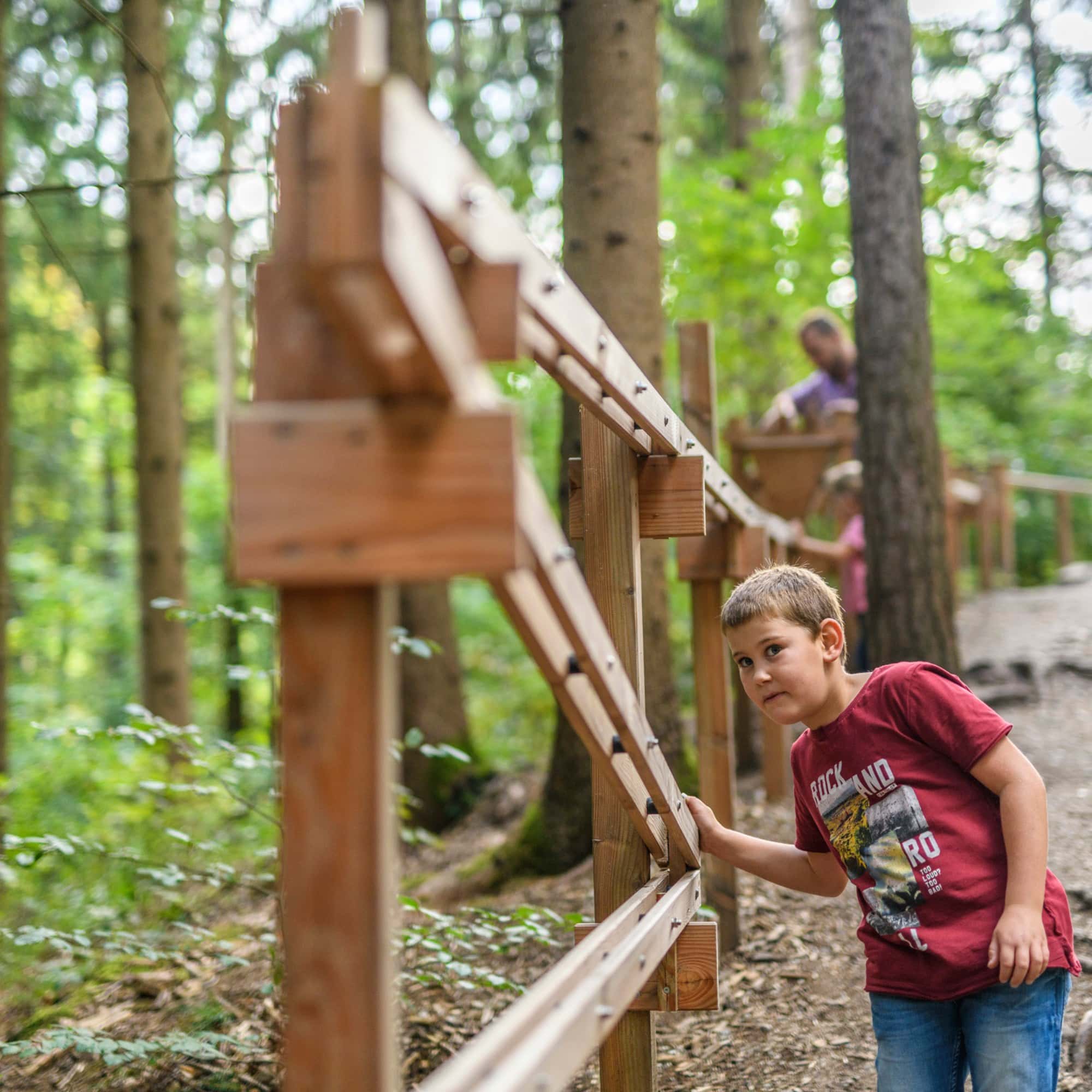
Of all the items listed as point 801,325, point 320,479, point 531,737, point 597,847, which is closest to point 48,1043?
point 597,847

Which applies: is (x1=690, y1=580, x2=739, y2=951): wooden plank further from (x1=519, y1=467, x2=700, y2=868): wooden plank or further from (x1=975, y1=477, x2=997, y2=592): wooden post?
(x1=975, y1=477, x2=997, y2=592): wooden post

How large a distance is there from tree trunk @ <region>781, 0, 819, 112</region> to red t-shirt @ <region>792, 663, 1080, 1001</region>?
11140 mm

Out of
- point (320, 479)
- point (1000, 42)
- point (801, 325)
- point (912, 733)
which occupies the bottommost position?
point (912, 733)

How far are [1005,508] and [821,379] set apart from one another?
5.92 meters

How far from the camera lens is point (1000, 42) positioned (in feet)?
55.7

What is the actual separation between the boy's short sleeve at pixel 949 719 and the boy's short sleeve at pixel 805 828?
374 mm

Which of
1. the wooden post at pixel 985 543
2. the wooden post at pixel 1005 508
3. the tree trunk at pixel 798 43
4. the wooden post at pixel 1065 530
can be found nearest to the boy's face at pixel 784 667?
the wooden post at pixel 985 543

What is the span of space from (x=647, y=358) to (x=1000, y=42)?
51.2 feet

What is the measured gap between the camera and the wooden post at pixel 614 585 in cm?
249

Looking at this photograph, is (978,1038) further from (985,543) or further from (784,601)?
(985,543)

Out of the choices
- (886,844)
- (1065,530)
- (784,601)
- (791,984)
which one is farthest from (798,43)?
(886,844)

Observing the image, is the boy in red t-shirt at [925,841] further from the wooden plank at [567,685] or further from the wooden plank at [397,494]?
the wooden plank at [397,494]

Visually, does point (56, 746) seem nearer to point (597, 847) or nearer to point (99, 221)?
point (99, 221)

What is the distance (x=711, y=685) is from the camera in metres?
4.10
